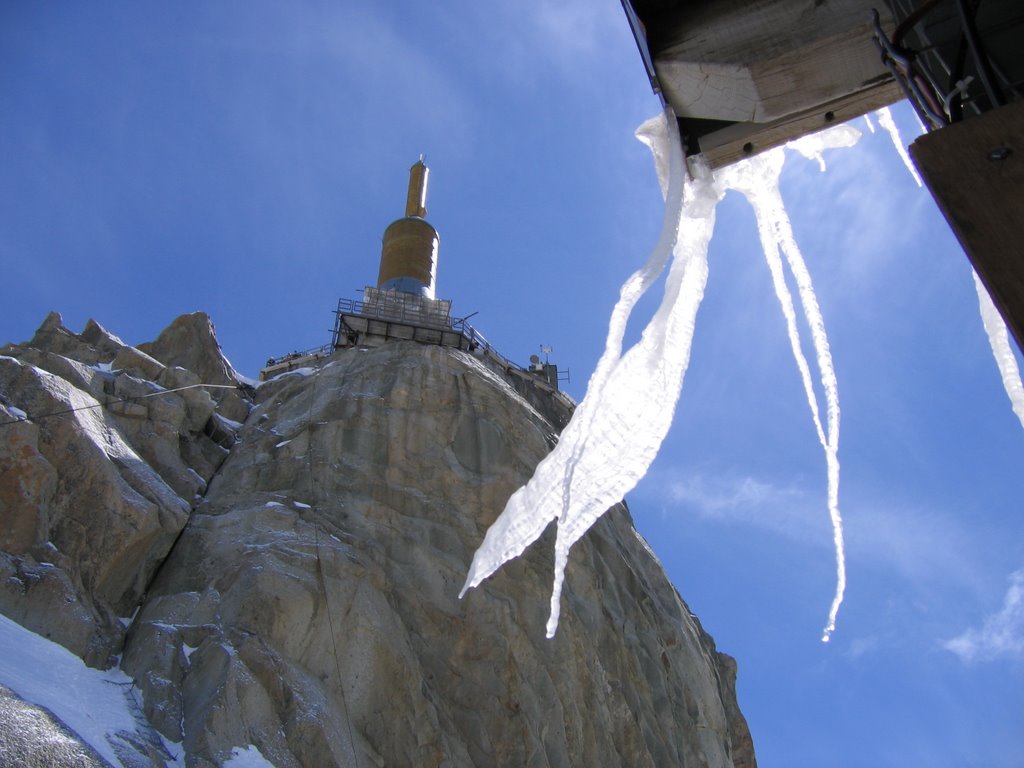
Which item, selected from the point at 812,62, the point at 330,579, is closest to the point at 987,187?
the point at 812,62

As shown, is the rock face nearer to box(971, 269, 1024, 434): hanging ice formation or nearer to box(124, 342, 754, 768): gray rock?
box(124, 342, 754, 768): gray rock

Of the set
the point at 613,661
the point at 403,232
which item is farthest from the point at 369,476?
the point at 403,232

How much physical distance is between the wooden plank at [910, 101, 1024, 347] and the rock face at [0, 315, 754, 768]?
13682 millimetres

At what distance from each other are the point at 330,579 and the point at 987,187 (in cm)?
1640

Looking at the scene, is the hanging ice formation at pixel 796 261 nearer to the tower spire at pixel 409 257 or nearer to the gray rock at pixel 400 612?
the gray rock at pixel 400 612

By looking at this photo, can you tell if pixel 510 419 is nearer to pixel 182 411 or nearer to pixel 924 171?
pixel 182 411

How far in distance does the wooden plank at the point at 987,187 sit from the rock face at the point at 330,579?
13682 mm

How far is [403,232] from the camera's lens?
43.0 metres

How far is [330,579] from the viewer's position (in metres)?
17.3

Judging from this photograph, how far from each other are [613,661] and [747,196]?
18.4m

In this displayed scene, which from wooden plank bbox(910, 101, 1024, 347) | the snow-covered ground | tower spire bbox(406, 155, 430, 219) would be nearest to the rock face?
the snow-covered ground

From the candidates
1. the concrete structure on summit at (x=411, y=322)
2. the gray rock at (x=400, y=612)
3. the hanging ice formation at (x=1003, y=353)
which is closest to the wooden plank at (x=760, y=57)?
the hanging ice formation at (x=1003, y=353)

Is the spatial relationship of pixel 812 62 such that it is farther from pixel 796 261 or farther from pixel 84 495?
pixel 84 495

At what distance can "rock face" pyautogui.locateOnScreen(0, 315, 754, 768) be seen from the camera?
49.5 feet
